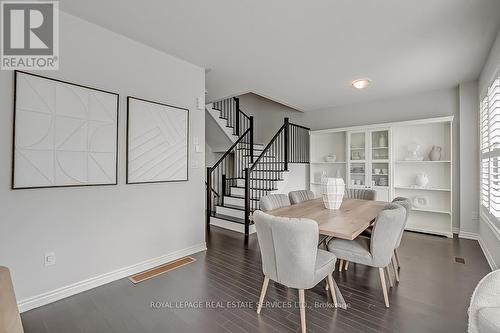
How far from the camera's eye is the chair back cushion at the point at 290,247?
5.57 feet

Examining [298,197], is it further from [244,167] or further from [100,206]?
[244,167]

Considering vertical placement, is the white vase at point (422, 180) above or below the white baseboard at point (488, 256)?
above

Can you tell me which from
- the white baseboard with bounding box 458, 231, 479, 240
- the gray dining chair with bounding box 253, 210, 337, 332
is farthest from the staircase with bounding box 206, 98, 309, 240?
the white baseboard with bounding box 458, 231, 479, 240

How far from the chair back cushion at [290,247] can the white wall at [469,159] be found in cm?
396

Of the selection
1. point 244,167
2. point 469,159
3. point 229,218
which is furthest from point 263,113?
point 469,159

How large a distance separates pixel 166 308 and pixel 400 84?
4.68 metres

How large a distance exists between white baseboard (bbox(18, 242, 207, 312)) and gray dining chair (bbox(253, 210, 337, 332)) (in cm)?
168

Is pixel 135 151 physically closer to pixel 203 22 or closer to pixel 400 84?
pixel 203 22

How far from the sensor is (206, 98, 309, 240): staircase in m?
4.77

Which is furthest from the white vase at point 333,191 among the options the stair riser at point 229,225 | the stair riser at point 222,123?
the stair riser at point 222,123

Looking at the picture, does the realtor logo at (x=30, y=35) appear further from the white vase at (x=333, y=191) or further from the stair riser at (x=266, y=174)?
the stair riser at (x=266, y=174)

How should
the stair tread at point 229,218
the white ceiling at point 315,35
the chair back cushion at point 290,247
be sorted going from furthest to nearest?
1. the stair tread at point 229,218
2. the white ceiling at point 315,35
3. the chair back cushion at point 290,247

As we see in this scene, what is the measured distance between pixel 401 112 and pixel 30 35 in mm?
5667

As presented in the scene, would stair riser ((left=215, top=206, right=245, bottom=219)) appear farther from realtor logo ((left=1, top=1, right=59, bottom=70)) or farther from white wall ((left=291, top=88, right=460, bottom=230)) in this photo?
realtor logo ((left=1, top=1, right=59, bottom=70))
